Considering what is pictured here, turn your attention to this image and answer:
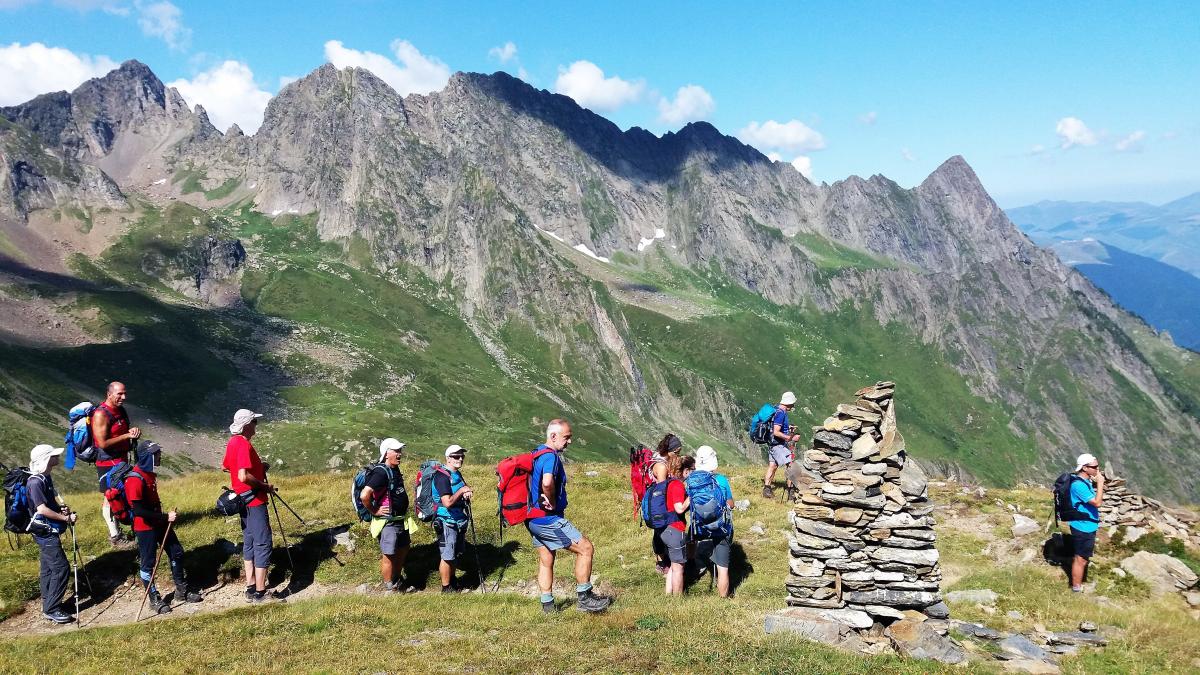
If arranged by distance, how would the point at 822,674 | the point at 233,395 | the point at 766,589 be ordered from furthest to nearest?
the point at 233,395
the point at 766,589
the point at 822,674

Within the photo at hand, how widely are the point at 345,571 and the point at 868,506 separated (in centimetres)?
1462

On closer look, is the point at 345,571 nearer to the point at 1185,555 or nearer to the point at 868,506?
the point at 868,506

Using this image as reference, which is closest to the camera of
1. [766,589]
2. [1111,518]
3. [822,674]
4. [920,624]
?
[822,674]

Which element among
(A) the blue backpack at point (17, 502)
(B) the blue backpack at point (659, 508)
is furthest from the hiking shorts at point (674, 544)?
(A) the blue backpack at point (17, 502)

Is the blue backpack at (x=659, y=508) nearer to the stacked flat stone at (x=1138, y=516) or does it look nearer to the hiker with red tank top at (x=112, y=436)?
the hiker with red tank top at (x=112, y=436)

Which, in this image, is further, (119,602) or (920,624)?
(119,602)

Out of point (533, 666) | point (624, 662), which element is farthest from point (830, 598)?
point (533, 666)

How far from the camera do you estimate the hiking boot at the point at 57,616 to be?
52.7ft

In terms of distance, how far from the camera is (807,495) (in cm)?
1505

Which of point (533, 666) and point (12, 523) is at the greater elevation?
point (12, 523)

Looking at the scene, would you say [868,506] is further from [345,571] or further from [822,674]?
[345,571]

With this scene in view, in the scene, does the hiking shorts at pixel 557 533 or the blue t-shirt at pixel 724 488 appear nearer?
the hiking shorts at pixel 557 533

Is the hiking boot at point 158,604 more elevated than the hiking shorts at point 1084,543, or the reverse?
the hiking shorts at point 1084,543

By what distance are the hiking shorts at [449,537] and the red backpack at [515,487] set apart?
9.18 ft
